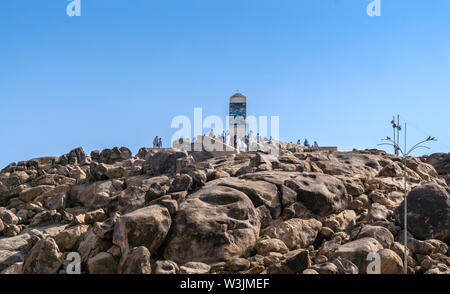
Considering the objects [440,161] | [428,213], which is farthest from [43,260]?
[440,161]

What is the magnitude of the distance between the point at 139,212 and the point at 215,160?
17.0 metres

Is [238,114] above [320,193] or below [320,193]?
above

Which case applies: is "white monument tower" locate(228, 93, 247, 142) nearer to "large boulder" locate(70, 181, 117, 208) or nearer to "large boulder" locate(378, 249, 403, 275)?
"large boulder" locate(70, 181, 117, 208)

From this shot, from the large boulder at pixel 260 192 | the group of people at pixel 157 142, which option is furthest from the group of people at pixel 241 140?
the large boulder at pixel 260 192

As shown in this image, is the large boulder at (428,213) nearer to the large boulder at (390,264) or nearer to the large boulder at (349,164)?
the large boulder at (390,264)

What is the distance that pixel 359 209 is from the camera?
2720cm

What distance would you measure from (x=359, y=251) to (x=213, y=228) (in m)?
Answer: 5.72

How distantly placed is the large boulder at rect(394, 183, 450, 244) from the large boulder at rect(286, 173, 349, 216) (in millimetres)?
3034

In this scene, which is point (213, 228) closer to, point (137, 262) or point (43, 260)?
point (137, 262)

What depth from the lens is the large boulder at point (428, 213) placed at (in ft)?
75.8

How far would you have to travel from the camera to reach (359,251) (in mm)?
19953

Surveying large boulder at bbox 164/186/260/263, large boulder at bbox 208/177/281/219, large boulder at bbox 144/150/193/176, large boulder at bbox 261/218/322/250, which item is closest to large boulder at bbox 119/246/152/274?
large boulder at bbox 164/186/260/263
